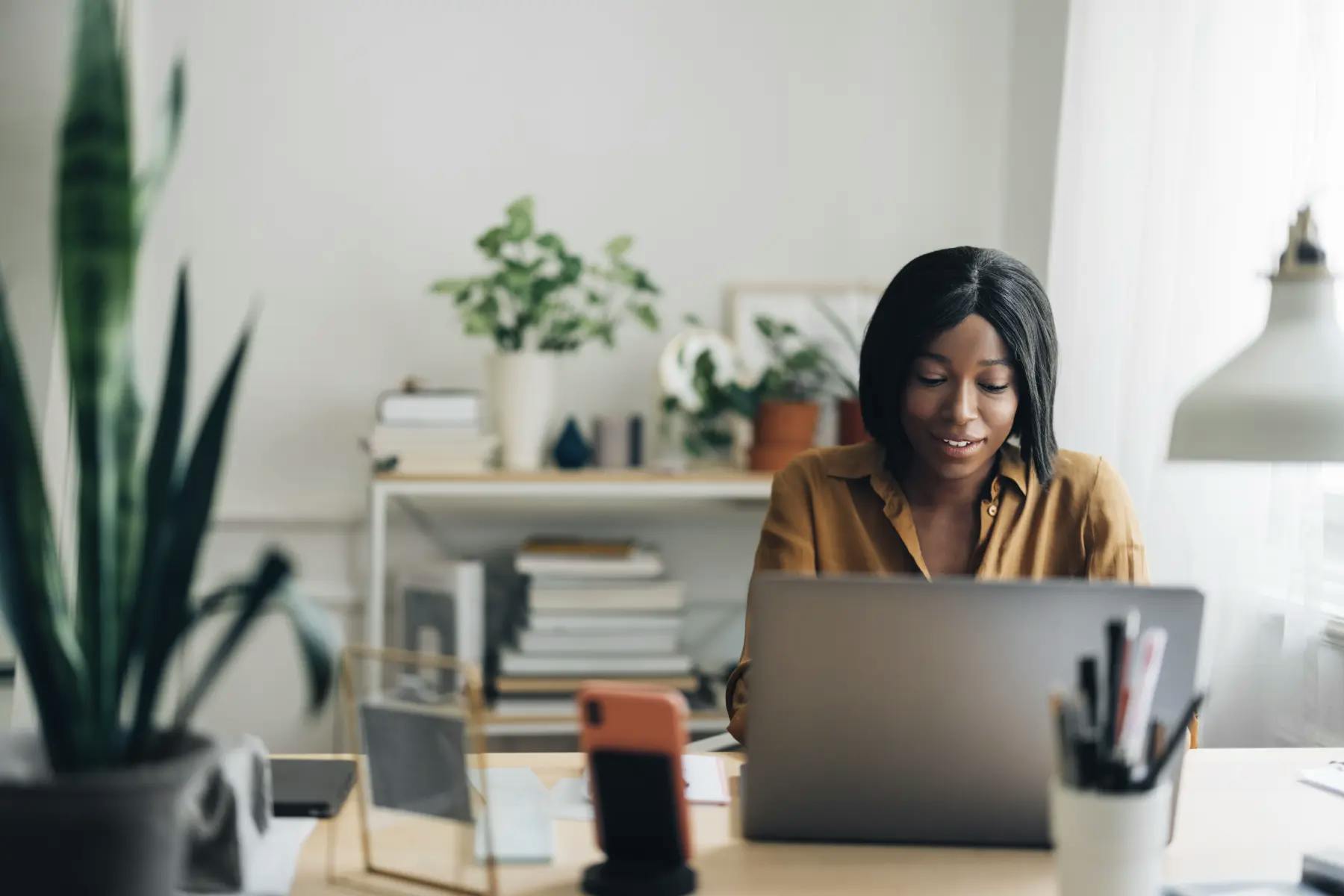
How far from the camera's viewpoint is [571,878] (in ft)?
3.41

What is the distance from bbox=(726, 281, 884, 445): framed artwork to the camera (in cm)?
289

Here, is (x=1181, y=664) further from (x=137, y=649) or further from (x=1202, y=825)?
(x=137, y=649)

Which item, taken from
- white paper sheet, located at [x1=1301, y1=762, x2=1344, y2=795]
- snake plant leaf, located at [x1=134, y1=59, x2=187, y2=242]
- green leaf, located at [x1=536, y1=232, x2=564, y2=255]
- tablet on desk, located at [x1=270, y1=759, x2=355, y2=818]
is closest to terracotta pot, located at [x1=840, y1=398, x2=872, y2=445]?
green leaf, located at [x1=536, y1=232, x2=564, y2=255]

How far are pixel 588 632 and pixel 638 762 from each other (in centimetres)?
171

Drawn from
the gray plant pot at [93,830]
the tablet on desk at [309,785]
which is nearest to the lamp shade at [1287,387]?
the tablet on desk at [309,785]

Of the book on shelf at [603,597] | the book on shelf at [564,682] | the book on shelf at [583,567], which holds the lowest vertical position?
the book on shelf at [564,682]

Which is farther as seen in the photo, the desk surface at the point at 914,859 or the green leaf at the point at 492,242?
the green leaf at the point at 492,242

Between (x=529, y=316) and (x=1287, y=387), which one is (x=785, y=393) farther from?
(x=1287, y=387)

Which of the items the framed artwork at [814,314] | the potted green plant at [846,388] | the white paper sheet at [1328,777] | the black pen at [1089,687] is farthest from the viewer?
the framed artwork at [814,314]

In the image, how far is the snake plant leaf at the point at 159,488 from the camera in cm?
80

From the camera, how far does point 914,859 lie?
1.09 meters

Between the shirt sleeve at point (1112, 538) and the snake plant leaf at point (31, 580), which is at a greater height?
the snake plant leaf at point (31, 580)

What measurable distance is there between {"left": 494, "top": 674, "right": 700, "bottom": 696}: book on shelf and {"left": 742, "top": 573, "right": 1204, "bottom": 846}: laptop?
1.60m

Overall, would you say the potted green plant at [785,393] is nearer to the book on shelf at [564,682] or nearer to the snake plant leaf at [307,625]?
the book on shelf at [564,682]
